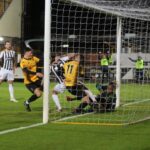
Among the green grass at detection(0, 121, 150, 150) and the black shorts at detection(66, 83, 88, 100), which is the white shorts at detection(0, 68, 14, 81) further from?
the green grass at detection(0, 121, 150, 150)

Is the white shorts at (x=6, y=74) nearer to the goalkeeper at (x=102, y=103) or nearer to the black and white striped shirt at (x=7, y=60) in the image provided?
the black and white striped shirt at (x=7, y=60)

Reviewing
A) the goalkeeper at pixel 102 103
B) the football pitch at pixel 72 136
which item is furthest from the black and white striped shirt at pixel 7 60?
the football pitch at pixel 72 136

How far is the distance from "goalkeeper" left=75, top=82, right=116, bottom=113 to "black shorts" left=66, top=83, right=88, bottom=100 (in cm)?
17

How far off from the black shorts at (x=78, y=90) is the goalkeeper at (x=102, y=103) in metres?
0.17

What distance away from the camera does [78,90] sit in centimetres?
1412

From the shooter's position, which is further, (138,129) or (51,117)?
(51,117)

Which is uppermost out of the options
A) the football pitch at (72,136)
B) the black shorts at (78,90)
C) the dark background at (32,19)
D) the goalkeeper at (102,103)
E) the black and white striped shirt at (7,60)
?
the dark background at (32,19)

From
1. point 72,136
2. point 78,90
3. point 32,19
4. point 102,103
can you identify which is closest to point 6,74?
point 78,90

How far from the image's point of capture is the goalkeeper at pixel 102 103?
46.8ft

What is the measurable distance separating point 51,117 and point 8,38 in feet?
93.8

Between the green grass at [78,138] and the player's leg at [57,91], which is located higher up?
the player's leg at [57,91]

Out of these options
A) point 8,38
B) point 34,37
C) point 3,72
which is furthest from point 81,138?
point 34,37

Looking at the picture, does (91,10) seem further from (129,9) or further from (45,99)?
(45,99)

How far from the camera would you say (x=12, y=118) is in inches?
512
